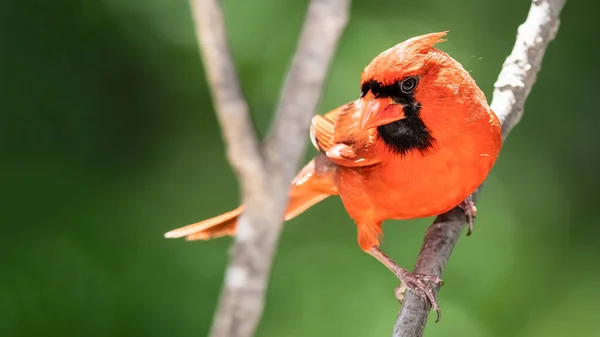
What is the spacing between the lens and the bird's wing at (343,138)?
6.95 feet

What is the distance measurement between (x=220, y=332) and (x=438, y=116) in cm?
124

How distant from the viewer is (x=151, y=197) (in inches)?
130

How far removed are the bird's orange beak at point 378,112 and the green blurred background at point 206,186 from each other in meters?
1.36

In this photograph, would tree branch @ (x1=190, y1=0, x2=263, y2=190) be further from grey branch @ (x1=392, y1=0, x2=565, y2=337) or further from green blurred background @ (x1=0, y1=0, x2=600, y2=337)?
green blurred background @ (x1=0, y1=0, x2=600, y2=337)

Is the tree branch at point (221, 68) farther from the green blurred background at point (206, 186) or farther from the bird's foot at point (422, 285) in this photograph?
the green blurred background at point (206, 186)

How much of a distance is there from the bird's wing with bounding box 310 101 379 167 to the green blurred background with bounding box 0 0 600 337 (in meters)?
0.75

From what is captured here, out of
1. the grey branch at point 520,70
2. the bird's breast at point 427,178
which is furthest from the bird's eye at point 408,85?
the grey branch at point 520,70

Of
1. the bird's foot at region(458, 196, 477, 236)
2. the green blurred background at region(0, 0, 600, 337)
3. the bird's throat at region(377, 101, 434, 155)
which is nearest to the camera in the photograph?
the bird's throat at region(377, 101, 434, 155)

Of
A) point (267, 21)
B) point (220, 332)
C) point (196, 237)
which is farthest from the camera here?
point (267, 21)

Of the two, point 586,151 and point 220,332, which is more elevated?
point 220,332

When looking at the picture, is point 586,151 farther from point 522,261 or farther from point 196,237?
point 196,237

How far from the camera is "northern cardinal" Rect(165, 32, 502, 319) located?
5.99 feet

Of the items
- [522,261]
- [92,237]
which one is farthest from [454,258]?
[92,237]

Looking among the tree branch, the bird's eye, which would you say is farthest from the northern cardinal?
the tree branch
